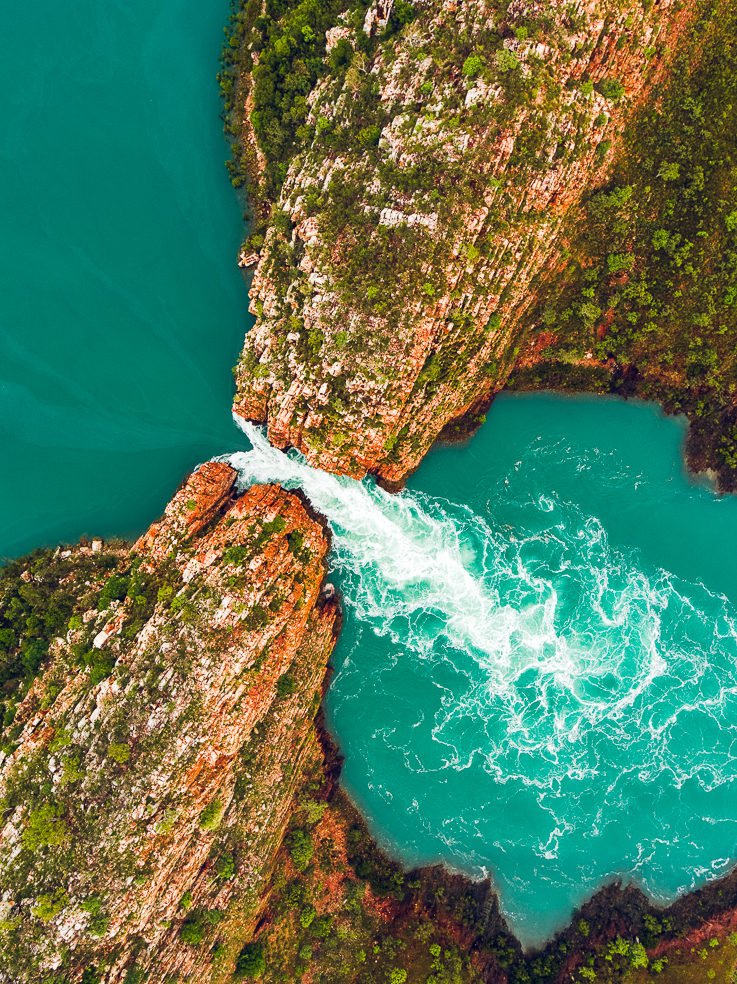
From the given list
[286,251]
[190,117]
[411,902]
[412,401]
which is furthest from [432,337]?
[411,902]

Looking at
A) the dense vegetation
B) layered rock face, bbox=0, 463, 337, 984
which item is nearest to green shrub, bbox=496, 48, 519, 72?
the dense vegetation

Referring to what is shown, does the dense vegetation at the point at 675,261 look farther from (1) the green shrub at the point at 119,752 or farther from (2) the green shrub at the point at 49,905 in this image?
(2) the green shrub at the point at 49,905

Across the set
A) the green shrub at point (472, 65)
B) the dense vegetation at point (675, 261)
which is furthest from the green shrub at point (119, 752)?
the green shrub at point (472, 65)

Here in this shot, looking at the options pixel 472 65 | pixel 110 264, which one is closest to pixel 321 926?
pixel 110 264

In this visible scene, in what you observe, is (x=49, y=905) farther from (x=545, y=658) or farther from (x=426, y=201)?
(x=426, y=201)

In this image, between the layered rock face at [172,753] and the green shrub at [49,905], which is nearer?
the green shrub at [49,905]
